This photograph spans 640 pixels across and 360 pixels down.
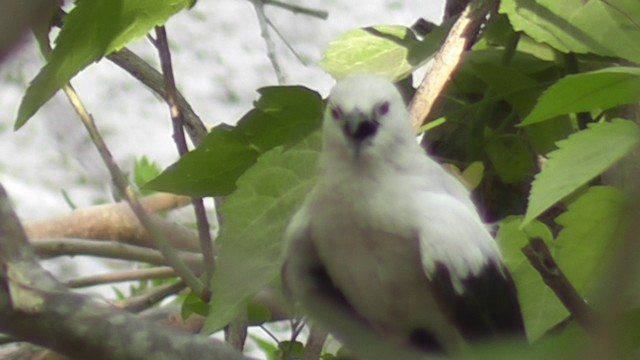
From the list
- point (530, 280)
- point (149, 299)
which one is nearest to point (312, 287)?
point (530, 280)

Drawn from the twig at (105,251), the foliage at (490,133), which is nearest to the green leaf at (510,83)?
the foliage at (490,133)

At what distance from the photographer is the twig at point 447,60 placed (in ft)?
2.63

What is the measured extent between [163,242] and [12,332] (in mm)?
378

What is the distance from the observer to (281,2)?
37.7 inches

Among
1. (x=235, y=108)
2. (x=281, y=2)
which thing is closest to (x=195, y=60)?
(x=235, y=108)

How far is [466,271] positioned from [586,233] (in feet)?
0.28

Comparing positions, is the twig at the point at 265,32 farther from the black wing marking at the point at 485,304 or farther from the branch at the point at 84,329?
the branch at the point at 84,329

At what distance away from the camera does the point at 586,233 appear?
2.38ft

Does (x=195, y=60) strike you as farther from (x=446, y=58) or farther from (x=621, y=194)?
(x=621, y=194)

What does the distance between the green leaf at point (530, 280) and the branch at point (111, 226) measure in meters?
0.47

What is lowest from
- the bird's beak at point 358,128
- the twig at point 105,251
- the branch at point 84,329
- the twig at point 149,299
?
the twig at point 149,299

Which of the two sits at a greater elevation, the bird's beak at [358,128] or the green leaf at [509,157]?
the bird's beak at [358,128]

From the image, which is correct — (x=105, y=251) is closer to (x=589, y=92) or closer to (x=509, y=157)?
(x=509, y=157)

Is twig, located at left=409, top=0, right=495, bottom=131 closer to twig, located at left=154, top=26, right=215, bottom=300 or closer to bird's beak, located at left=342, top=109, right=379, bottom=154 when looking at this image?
bird's beak, located at left=342, top=109, right=379, bottom=154
